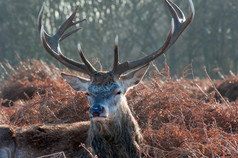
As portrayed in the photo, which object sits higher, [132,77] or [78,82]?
[78,82]

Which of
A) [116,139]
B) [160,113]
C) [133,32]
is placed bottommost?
[116,139]

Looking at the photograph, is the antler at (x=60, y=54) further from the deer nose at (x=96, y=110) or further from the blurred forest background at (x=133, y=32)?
the blurred forest background at (x=133, y=32)

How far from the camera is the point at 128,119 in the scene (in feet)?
17.1

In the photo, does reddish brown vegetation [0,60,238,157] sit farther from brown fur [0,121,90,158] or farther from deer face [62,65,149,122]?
brown fur [0,121,90,158]

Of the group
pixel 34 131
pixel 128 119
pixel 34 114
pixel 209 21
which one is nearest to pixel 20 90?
pixel 34 114

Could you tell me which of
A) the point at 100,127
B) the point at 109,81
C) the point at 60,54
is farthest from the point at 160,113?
the point at 60,54

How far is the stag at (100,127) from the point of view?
504 cm

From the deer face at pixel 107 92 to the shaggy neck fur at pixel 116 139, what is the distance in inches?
4.1

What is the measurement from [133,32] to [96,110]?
54.7 ft

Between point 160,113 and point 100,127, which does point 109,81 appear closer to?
point 100,127

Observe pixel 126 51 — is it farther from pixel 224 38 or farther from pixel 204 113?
pixel 204 113

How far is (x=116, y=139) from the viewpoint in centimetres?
507

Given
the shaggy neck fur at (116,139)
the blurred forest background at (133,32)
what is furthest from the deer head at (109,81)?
the blurred forest background at (133,32)

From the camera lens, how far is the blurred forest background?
19.8 m
